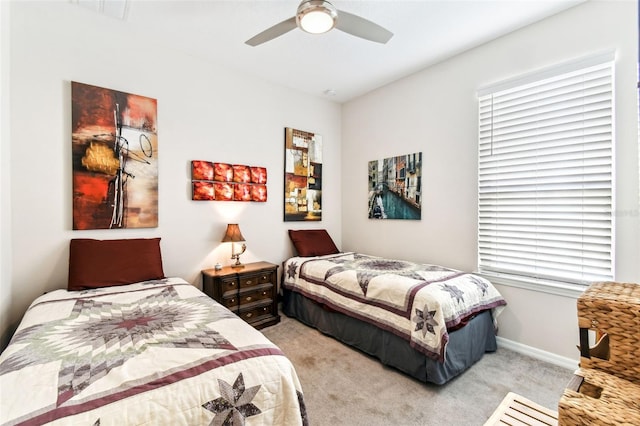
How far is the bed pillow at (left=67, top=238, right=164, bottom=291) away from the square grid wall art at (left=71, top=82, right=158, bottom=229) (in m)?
0.21

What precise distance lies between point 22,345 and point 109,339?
0.37 meters

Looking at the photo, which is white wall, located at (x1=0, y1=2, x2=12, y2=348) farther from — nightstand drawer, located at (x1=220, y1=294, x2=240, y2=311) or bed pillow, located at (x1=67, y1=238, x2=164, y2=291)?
nightstand drawer, located at (x1=220, y1=294, x2=240, y2=311)

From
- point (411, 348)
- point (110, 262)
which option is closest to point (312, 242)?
point (411, 348)

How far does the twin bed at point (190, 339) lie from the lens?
0.96 metres

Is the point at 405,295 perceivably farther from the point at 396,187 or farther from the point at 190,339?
the point at 396,187

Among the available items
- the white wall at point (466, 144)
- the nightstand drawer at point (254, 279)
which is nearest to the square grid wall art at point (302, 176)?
the white wall at point (466, 144)

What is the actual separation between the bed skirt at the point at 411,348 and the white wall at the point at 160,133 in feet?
4.18

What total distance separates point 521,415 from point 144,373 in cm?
153

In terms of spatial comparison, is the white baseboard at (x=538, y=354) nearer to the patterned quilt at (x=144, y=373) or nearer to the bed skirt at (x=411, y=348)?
the bed skirt at (x=411, y=348)

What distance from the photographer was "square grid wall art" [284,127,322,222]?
3.77m

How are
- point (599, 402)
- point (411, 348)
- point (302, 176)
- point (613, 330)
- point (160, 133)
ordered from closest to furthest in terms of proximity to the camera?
point (599, 402)
point (613, 330)
point (411, 348)
point (160, 133)
point (302, 176)

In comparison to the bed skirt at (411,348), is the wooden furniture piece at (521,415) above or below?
above

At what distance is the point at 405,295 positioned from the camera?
2.20 m

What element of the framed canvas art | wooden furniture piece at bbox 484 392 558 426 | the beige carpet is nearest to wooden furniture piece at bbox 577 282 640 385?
wooden furniture piece at bbox 484 392 558 426
